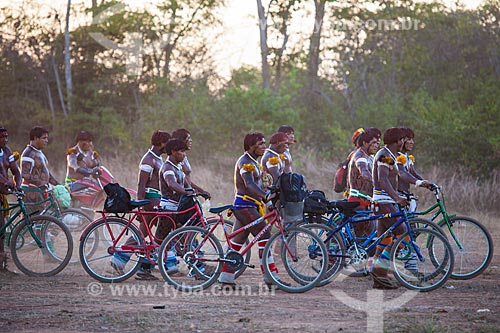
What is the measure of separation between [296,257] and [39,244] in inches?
143

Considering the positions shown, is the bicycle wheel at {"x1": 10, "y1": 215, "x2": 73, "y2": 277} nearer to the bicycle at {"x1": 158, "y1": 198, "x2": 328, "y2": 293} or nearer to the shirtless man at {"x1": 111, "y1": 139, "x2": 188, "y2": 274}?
the shirtless man at {"x1": 111, "y1": 139, "x2": 188, "y2": 274}

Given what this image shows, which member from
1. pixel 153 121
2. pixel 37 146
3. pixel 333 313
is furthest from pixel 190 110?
pixel 333 313

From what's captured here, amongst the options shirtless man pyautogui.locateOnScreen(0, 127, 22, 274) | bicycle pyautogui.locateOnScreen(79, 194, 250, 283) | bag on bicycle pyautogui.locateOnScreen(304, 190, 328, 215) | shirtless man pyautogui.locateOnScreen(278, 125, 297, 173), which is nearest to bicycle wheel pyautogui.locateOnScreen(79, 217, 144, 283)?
bicycle pyautogui.locateOnScreen(79, 194, 250, 283)

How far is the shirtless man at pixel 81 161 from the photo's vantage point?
14.7 meters

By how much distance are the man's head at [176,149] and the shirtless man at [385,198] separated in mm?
2470

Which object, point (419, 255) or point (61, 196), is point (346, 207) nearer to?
point (419, 255)

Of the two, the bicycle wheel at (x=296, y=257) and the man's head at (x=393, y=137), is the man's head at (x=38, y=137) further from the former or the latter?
the man's head at (x=393, y=137)

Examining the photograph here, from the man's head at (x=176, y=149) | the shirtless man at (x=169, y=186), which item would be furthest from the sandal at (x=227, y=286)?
the man's head at (x=176, y=149)

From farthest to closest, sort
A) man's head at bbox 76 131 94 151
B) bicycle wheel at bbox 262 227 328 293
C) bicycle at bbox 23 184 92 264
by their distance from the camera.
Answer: man's head at bbox 76 131 94 151, bicycle at bbox 23 184 92 264, bicycle wheel at bbox 262 227 328 293

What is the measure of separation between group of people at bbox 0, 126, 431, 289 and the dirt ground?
476 mm

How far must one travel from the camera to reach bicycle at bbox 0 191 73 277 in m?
11.4

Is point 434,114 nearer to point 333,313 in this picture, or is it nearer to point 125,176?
point 125,176

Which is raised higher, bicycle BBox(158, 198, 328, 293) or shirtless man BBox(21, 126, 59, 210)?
shirtless man BBox(21, 126, 59, 210)

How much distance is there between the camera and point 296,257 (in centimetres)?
990
